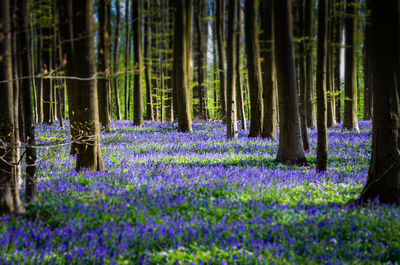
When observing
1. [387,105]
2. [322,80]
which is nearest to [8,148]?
[387,105]

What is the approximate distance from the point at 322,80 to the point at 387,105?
110 inches

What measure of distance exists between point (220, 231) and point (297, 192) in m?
2.43

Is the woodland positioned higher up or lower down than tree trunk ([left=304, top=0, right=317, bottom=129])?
lower down

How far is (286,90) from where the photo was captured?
31.2ft

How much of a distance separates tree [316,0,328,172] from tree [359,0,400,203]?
2243 mm

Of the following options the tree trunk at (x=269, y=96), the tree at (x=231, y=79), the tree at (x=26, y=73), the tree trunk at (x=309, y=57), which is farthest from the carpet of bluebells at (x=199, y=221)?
the tree at (x=231, y=79)

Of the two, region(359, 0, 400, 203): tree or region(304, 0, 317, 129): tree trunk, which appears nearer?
region(359, 0, 400, 203): tree

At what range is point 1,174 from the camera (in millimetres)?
4949

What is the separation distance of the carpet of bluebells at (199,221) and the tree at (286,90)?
157cm

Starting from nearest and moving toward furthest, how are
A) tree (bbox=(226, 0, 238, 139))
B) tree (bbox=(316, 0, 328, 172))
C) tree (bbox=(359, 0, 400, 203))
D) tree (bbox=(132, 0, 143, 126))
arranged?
tree (bbox=(359, 0, 400, 203)) < tree (bbox=(316, 0, 328, 172)) < tree (bbox=(226, 0, 238, 139)) < tree (bbox=(132, 0, 143, 126))

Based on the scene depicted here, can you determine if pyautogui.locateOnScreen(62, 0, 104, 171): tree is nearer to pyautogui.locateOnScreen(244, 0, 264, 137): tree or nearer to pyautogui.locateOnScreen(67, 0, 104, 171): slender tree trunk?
pyautogui.locateOnScreen(67, 0, 104, 171): slender tree trunk

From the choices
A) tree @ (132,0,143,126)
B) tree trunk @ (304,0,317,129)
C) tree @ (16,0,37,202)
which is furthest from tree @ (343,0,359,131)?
tree @ (16,0,37,202)

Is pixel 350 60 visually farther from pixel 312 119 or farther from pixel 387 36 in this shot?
pixel 387 36

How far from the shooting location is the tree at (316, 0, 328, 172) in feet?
25.2
